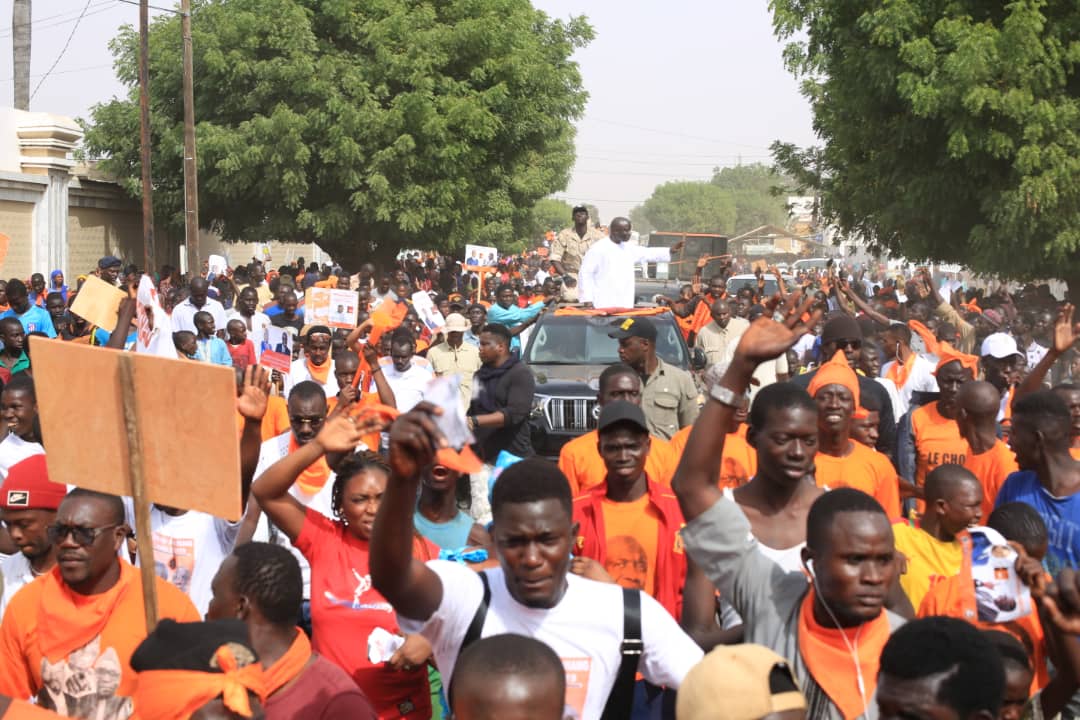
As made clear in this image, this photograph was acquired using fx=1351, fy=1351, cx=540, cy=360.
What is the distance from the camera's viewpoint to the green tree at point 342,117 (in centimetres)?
3111

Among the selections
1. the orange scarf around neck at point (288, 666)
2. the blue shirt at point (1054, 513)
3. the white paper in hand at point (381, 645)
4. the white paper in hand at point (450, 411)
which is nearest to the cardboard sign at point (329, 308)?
the blue shirt at point (1054, 513)

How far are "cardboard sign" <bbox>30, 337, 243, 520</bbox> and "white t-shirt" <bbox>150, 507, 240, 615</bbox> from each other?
46.9 inches

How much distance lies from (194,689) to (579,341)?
10.5 m

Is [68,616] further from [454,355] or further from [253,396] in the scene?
[454,355]

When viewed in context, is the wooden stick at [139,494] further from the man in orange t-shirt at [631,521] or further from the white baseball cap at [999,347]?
the white baseball cap at [999,347]

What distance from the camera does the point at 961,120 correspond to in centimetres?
1789

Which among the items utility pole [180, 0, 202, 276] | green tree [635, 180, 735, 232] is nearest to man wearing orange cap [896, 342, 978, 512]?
utility pole [180, 0, 202, 276]

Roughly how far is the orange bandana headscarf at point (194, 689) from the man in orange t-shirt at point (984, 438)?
4402 millimetres

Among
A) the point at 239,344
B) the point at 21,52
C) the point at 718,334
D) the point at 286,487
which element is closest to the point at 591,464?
the point at 286,487

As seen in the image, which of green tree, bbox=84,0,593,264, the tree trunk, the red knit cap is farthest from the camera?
the tree trunk

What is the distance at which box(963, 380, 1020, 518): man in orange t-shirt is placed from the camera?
21.6ft

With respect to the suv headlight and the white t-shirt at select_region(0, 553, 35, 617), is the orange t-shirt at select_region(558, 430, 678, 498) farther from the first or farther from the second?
the suv headlight

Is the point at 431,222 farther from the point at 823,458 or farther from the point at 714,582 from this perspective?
the point at 714,582

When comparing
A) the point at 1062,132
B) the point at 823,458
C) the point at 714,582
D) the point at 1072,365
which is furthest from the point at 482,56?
the point at 714,582
